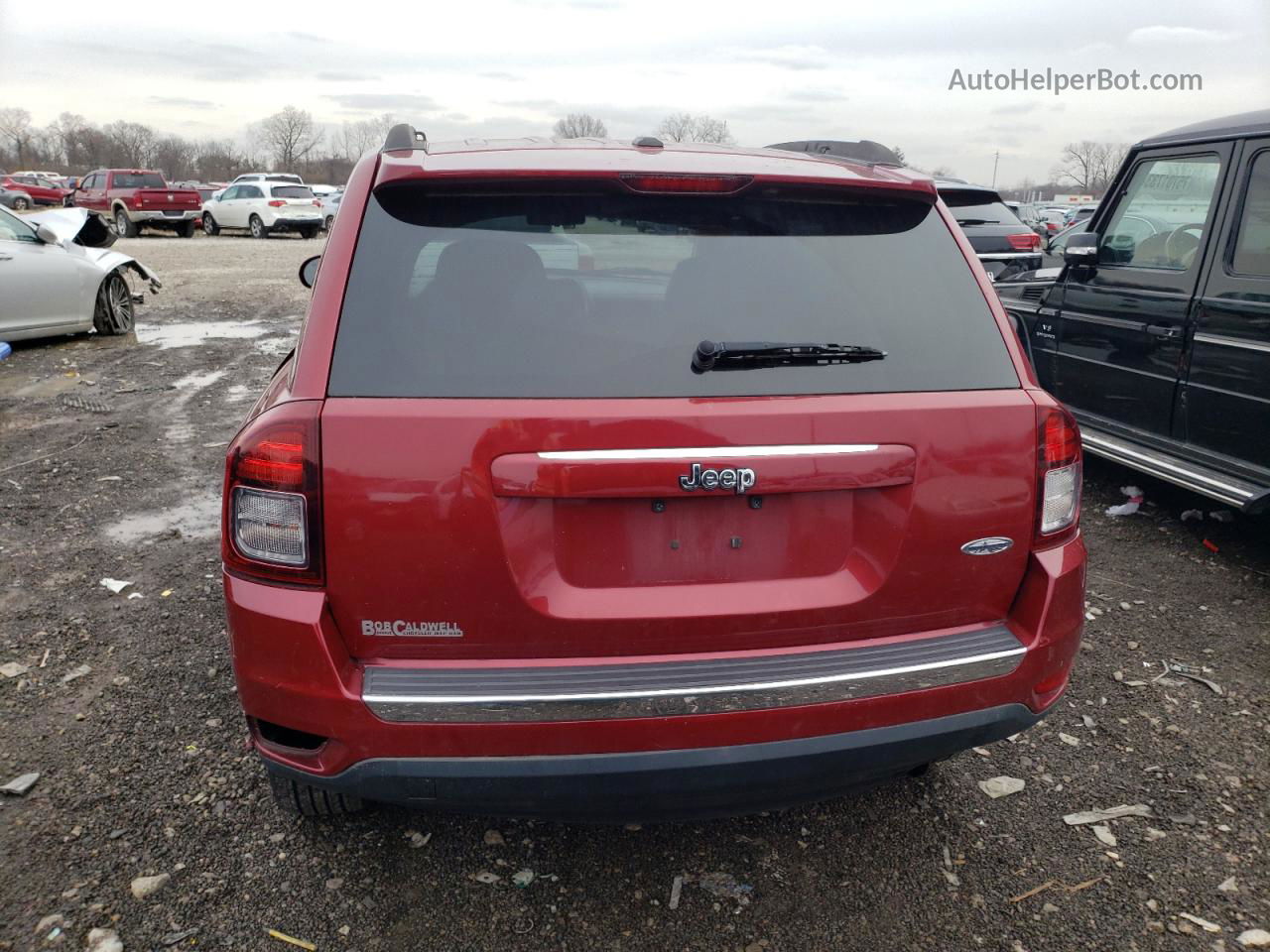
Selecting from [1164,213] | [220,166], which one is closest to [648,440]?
[1164,213]

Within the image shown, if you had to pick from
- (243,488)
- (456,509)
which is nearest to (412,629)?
(456,509)

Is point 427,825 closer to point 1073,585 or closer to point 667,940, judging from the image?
point 667,940

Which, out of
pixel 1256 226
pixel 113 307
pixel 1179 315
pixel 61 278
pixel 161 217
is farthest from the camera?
pixel 161 217

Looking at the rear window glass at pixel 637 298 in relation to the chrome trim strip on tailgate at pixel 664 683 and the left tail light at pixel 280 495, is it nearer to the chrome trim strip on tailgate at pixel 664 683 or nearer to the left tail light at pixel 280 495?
the left tail light at pixel 280 495

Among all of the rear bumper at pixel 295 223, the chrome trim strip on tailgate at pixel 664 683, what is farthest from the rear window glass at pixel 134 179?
the chrome trim strip on tailgate at pixel 664 683

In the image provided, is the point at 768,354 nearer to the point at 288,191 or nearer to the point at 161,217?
the point at 288,191

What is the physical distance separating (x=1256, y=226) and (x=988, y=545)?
331 cm

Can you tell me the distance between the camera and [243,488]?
204 cm

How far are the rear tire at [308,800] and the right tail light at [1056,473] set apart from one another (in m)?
1.91

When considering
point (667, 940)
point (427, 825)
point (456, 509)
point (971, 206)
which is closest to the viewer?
point (456, 509)

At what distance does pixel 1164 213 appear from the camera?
16.8ft

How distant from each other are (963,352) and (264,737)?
186cm

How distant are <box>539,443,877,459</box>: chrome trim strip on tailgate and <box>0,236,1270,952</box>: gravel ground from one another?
1223mm

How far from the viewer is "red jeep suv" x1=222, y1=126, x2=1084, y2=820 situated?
197cm
